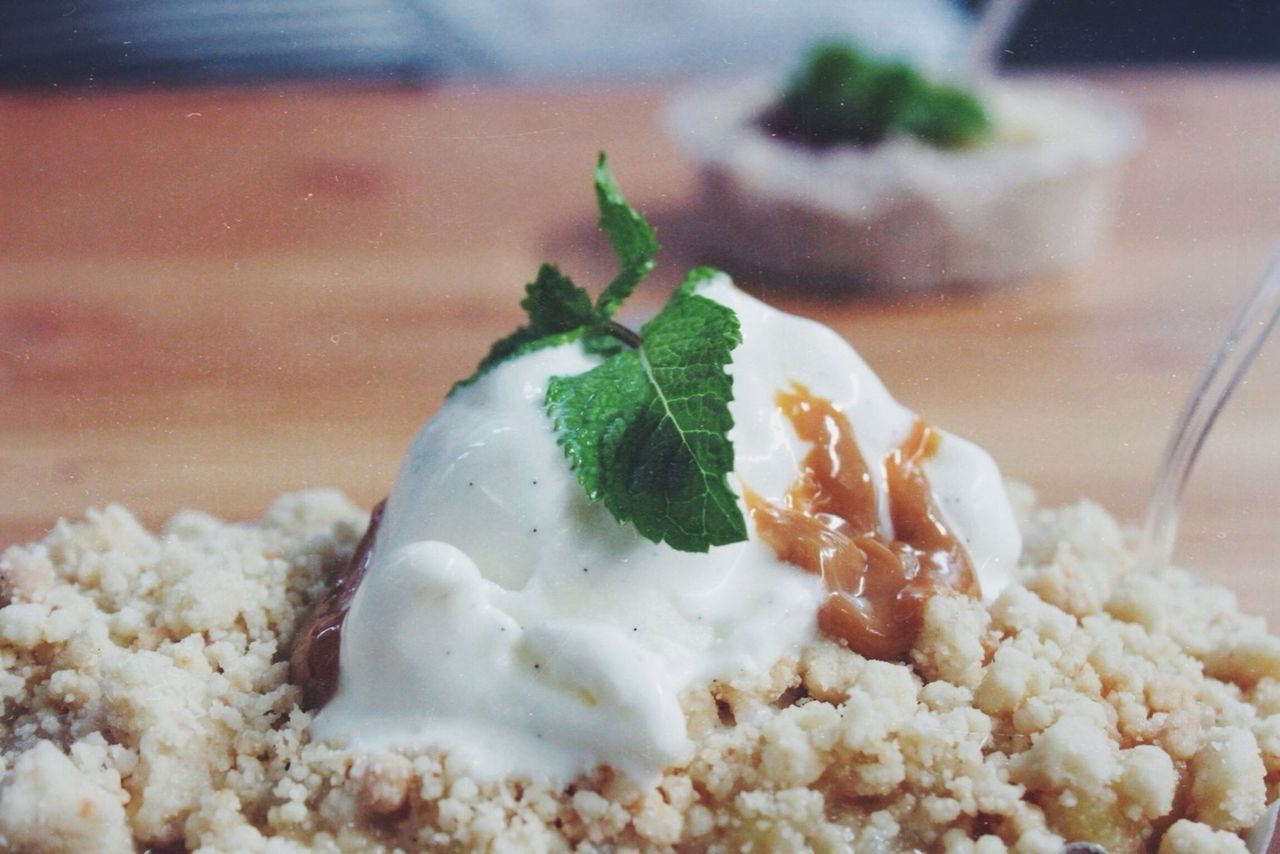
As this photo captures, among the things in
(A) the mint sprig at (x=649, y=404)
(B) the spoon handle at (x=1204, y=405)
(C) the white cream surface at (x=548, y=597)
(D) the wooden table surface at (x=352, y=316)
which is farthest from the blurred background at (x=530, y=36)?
(C) the white cream surface at (x=548, y=597)

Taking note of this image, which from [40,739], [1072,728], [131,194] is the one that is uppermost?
[1072,728]

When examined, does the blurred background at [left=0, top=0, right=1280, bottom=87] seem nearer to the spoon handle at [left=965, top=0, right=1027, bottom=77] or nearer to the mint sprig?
the spoon handle at [left=965, top=0, right=1027, bottom=77]

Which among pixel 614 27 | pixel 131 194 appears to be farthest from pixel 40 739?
pixel 614 27

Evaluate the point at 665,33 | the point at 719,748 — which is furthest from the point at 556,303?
the point at 665,33

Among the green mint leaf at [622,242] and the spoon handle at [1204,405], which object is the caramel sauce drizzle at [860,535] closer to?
the green mint leaf at [622,242]

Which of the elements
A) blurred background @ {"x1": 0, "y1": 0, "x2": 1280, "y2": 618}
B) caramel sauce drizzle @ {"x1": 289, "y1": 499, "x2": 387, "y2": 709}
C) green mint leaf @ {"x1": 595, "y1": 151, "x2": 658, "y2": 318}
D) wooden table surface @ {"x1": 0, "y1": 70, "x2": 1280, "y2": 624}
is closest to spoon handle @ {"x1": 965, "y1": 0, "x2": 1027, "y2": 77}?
blurred background @ {"x1": 0, "y1": 0, "x2": 1280, "y2": 618}

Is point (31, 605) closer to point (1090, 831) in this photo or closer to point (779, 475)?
point (779, 475)

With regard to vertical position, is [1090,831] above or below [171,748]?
above
